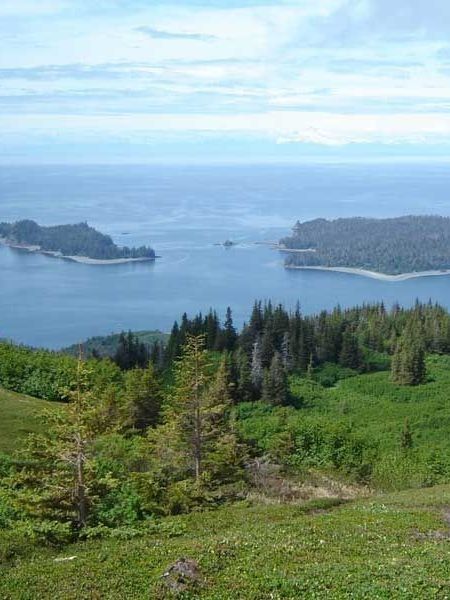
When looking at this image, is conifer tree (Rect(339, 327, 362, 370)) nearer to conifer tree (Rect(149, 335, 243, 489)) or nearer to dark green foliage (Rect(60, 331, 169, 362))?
conifer tree (Rect(149, 335, 243, 489))

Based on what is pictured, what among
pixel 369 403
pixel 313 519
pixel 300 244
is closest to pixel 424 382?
pixel 369 403

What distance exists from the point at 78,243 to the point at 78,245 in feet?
3.52

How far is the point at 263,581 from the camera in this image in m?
12.4

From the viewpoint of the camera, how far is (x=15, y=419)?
105 ft

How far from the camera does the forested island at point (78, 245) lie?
175000 millimetres

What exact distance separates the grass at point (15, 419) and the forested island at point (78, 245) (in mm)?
134795

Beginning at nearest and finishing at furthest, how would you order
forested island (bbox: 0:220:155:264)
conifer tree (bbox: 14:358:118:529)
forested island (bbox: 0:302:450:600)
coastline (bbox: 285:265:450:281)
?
forested island (bbox: 0:302:450:600) → conifer tree (bbox: 14:358:118:529) → coastline (bbox: 285:265:450:281) → forested island (bbox: 0:220:155:264)

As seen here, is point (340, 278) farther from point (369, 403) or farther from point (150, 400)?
A: point (150, 400)

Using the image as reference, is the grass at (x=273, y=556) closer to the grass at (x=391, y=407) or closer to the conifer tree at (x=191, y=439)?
the conifer tree at (x=191, y=439)

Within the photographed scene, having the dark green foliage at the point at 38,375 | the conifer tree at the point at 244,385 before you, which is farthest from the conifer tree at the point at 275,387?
the dark green foliage at the point at 38,375

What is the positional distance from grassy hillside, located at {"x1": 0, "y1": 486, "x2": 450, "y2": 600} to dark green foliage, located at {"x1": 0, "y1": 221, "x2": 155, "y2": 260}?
157 m

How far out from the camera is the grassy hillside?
1216 cm

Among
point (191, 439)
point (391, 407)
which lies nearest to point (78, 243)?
point (391, 407)

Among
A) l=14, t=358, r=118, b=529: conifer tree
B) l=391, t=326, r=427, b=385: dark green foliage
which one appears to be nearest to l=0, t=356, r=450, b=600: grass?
l=14, t=358, r=118, b=529: conifer tree
